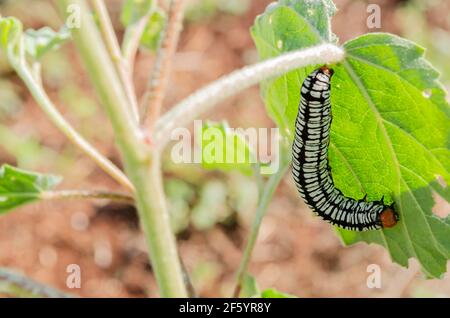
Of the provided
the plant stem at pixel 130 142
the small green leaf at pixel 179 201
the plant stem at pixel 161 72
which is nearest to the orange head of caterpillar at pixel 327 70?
the plant stem at pixel 161 72

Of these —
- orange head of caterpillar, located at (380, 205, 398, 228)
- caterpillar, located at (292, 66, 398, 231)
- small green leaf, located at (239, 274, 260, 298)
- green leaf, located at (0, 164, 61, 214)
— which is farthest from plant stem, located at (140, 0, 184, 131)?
small green leaf, located at (239, 274, 260, 298)

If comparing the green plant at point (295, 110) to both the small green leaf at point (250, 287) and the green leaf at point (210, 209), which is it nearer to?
the small green leaf at point (250, 287)

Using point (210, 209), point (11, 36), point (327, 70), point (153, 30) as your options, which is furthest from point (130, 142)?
point (210, 209)

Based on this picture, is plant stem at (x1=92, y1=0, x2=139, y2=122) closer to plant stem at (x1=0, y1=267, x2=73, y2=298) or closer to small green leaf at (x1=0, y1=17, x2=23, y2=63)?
small green leaf at (x1=0, y1=17, x2=23, y2=63)

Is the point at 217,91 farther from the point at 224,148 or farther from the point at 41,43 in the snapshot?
the point at 41,43

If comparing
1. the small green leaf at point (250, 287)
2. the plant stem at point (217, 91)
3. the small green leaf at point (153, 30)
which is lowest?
the small green leaf at point (250, 287)

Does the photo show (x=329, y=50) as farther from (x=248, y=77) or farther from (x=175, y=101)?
(x=175, y=101)
